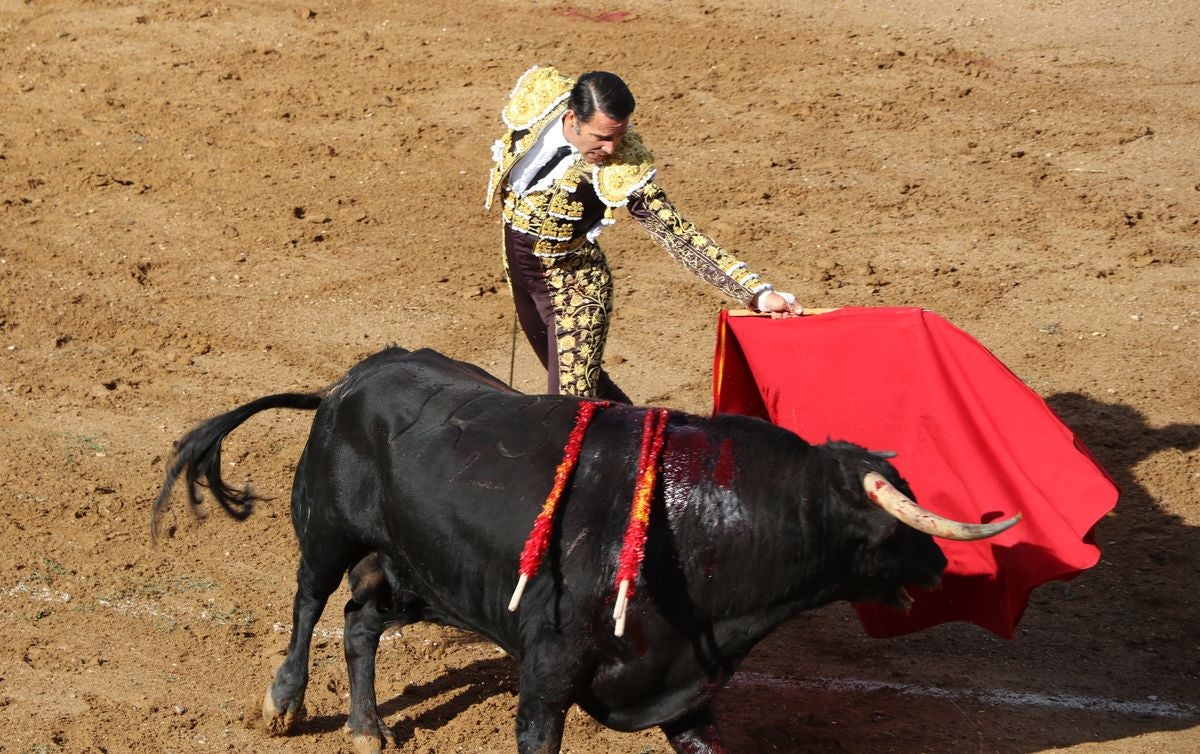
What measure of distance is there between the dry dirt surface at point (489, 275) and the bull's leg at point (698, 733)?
0.61 m

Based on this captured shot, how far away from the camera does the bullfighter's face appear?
16.1 ft

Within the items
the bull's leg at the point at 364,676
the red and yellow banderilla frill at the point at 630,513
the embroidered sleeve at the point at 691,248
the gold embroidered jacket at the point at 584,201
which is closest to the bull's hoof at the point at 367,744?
the bull's leg at the point at 364,676

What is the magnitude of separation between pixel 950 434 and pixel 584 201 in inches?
58.6

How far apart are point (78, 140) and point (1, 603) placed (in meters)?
5.26

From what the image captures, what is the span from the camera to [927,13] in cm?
1164

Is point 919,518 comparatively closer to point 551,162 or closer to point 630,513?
point 630,513

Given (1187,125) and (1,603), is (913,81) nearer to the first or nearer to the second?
(1187,125)

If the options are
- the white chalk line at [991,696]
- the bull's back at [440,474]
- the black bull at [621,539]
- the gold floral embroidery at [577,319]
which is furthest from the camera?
the gold floral embroidery at [577,319]

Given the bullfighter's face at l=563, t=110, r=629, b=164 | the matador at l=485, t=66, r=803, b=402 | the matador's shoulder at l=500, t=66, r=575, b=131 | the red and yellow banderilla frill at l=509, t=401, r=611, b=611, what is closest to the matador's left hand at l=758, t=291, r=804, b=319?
the matador at l=485, t=66, r=803, b=402

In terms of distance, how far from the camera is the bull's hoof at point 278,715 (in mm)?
4941

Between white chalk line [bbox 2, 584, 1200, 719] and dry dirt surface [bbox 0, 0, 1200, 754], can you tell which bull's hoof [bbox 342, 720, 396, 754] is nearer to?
dry dirt surface [bbox 0, 0, 1200, 754]

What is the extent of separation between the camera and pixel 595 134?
4938 millimetres

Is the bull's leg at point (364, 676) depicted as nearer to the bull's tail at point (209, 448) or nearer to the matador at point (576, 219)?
the bull's tail at point (209, 448)

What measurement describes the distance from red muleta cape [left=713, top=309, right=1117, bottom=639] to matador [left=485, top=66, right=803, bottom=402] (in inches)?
8.4
